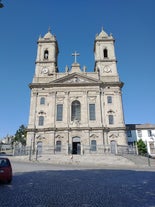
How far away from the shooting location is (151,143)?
42469 mm

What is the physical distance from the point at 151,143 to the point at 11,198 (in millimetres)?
41342

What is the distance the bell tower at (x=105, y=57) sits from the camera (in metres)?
40.0

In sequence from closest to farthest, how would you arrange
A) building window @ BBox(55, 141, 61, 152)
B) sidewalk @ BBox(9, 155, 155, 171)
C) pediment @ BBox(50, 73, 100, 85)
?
sidewalk @ BBox(9, 155, 155, 171)
building window @ BBox(55, 141, 61, 152)
pediment @ BBox(50, 73, 100, 85)

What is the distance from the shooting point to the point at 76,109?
36.8 meters

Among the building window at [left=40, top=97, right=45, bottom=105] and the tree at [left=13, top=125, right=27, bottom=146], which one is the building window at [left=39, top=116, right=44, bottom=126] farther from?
the tree at [left=13, top=125, right=27, bottom=146]

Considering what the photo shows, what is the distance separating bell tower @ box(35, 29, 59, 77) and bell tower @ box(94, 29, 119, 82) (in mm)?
10048

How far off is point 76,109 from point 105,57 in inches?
592

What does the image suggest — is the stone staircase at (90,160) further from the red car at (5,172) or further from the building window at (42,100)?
the red car at (5,172)

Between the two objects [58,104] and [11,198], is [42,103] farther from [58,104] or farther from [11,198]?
[11,198]

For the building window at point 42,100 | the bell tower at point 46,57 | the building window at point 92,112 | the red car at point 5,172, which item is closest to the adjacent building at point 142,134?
the building window at point 92,112

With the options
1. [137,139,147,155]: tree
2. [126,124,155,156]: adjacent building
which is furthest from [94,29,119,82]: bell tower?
[137,139,147,155]: tree

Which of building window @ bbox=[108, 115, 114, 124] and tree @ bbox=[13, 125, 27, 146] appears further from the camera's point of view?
tree @ bbox=[13, 125, 27, 146]

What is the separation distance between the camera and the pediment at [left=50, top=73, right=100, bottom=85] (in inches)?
1481

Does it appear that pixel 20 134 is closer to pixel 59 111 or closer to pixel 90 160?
pixel 59 111
